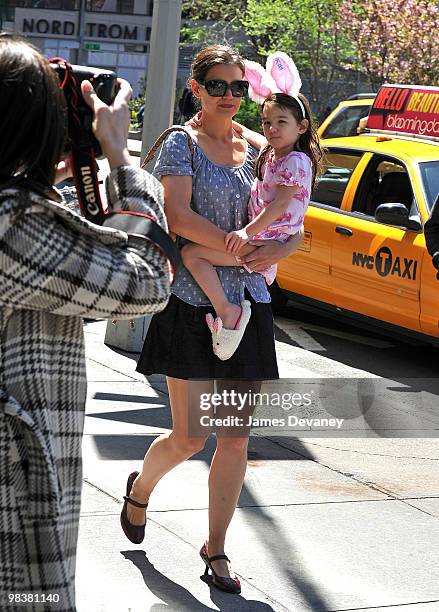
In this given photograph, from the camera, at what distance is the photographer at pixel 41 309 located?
87.7 inches

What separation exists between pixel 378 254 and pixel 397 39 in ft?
45.3

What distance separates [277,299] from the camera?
10383 mm

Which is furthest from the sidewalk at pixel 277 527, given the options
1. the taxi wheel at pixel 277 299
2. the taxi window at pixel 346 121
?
the taxi window at pixel 346 121

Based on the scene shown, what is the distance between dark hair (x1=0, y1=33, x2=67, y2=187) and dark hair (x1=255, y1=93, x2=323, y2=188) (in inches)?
87.5

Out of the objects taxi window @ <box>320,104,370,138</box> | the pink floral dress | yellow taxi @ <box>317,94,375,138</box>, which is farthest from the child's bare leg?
taxi window @ <box>320,104,370,138</box>

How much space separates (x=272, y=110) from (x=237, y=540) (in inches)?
69.4

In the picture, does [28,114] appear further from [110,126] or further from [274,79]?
[274,79]

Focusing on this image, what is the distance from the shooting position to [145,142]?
8.23 m

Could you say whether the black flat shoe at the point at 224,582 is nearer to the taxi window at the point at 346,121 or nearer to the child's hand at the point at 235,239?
the child's hand at the point at 235,239

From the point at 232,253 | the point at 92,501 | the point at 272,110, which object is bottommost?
the point at 92,501

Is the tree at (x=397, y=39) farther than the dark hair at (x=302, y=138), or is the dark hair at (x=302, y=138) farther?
the tree at (x=397, y=39)

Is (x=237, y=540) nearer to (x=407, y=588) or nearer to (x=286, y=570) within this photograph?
(x=286, y=570)

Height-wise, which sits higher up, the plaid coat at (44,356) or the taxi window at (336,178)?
the plaid coat at (44,356)

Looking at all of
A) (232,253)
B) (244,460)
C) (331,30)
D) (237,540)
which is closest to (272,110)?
(232,253)
